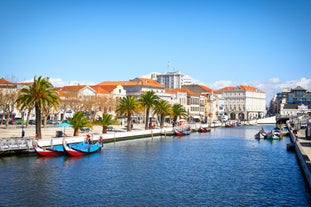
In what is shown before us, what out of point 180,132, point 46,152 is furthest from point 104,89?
point 46,152

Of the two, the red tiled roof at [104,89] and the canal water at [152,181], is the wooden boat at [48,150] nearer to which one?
the canal water at [152,181]

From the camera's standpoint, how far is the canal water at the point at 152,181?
31.9 m

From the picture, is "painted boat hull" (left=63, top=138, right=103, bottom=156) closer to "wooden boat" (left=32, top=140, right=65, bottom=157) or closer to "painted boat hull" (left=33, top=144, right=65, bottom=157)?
"wooden boat" (left=32, top=140, right=65, bottom=157)

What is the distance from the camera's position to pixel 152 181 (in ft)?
128

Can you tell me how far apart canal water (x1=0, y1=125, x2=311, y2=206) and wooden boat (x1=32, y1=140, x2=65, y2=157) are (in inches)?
62.0

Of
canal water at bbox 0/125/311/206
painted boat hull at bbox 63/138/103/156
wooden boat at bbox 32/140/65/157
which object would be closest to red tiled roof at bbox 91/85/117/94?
painted boat hull at bbox 63/138/103/156

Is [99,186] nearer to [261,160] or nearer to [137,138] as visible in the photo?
[261,160]

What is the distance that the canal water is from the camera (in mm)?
31891

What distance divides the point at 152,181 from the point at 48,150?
18.3 m

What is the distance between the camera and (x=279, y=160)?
5550cm

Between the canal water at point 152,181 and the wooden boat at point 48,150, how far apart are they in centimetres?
157

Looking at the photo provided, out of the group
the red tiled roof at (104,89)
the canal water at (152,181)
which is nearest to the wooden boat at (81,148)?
the canal water at (152,181)

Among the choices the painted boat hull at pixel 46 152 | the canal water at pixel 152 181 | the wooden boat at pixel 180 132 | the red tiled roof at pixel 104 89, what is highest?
the red tiled roof at pixel 104 89

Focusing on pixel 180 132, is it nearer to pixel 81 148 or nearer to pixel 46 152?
pixel 81 148
